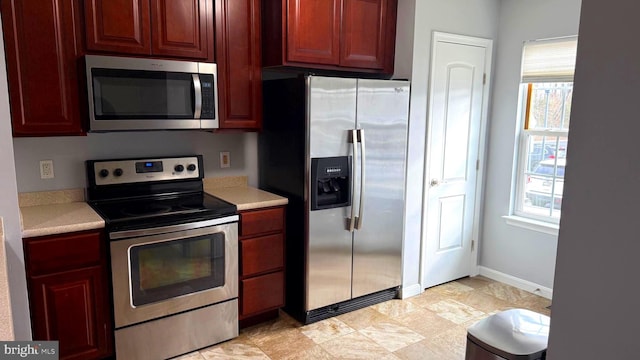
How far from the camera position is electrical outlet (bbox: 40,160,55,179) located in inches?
106

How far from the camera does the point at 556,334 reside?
907mm

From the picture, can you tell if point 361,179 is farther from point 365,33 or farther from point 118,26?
point 118,26

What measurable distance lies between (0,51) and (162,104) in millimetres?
900

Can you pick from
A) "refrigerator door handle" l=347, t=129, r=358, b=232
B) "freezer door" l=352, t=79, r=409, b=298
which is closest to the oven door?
"refrigerator door handle" l=347, t=129, r=358, b=232

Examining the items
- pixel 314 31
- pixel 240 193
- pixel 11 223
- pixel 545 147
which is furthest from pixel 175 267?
pixel 545 147

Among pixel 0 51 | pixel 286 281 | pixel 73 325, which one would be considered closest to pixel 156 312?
pixel 73 325

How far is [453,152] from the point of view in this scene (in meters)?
3.74

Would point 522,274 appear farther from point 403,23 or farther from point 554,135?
point 403,23

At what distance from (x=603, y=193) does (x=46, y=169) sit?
2.86 metres

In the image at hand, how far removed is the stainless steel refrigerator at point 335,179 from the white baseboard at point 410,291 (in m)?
0.23

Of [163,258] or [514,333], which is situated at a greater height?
[163,258]

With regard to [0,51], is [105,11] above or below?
above

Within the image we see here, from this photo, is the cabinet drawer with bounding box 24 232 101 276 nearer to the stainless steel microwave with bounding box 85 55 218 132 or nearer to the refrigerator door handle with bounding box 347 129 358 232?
the stainless steel microwave with bounding box 85 55 218 132

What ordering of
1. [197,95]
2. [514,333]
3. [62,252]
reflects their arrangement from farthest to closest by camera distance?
[197,95] < [62,252] < [514,333]
